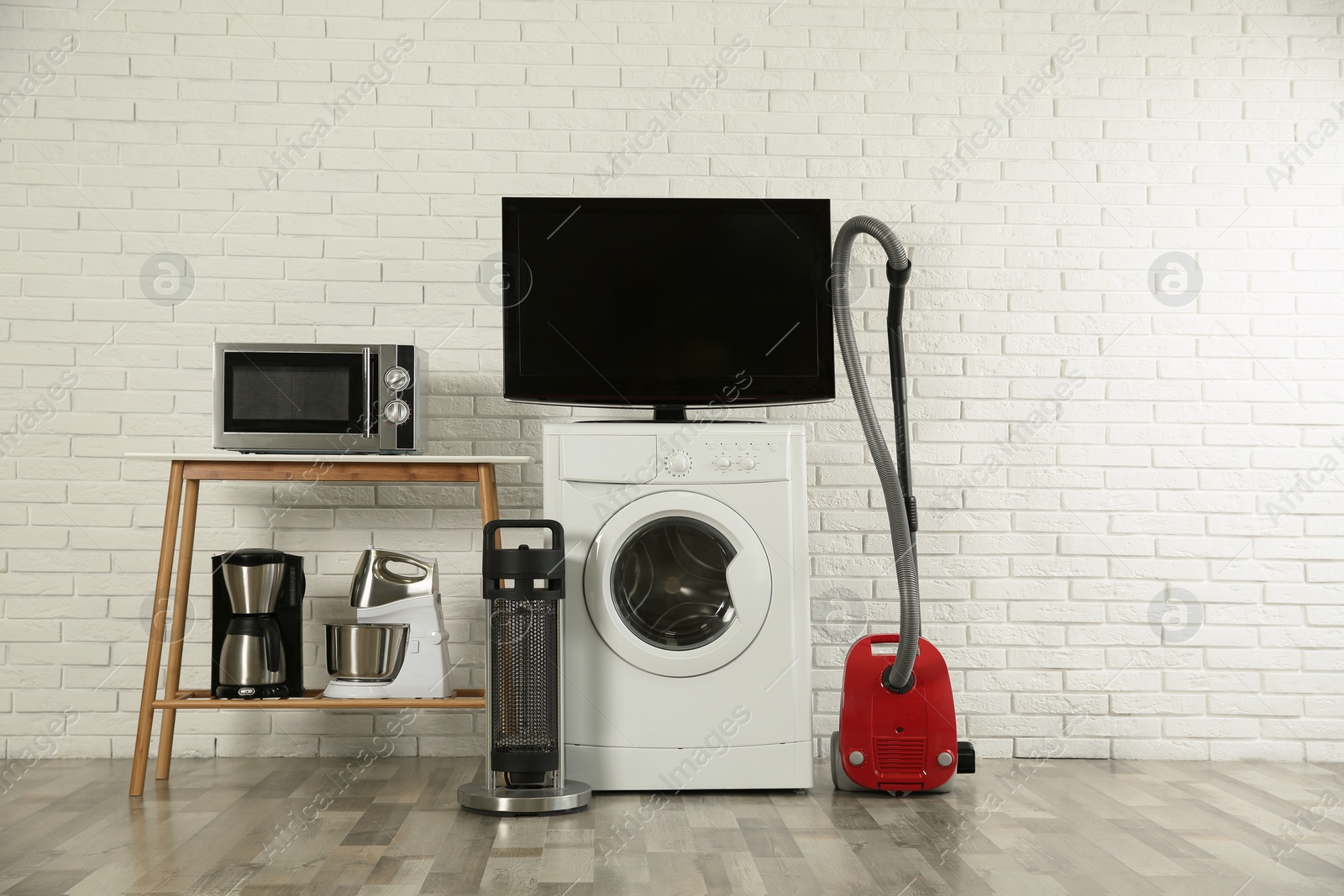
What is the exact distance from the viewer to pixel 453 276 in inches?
123

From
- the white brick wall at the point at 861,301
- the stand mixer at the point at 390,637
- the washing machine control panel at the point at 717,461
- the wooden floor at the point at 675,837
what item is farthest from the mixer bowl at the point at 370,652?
the washing machine control panel at the point at 717,461

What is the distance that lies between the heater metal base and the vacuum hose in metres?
0.82

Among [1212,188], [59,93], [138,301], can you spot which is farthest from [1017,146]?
[59,93]

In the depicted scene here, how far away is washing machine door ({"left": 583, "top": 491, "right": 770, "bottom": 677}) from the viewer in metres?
2.52

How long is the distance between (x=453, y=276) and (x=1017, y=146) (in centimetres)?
178

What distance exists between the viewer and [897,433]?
2719mm

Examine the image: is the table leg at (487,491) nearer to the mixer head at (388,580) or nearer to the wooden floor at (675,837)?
the mixer head at (388,580)

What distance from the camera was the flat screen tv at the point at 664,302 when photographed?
9.09 feet

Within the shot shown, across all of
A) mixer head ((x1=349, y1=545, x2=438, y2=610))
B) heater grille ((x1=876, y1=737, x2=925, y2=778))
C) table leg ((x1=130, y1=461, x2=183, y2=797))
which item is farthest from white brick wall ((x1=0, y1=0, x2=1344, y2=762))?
heater grille ((x1=876, y1=737, x2=925, y2=778))

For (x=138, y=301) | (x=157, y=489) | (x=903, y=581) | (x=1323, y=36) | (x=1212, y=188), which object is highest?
(x=1323, y=36)

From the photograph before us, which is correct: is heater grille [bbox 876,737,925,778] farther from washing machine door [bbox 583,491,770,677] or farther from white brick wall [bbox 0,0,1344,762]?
white brick wall [bbox 0,0,1344,762]

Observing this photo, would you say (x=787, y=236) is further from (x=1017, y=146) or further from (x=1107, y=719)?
(x=1107, y=719)

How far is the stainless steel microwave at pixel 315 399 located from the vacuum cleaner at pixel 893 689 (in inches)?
45.7

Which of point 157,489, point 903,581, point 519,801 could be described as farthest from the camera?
point 157,489
